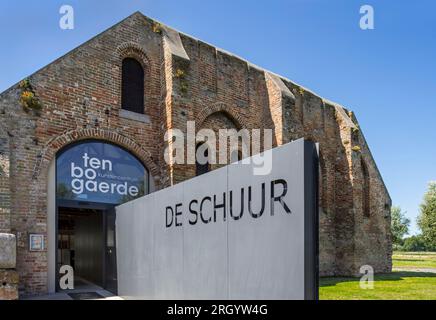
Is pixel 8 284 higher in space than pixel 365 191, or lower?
lower

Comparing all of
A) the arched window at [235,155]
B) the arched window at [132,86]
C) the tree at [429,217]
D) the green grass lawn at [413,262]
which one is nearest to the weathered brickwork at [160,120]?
the arched window at [132,86]

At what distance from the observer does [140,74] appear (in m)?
13.0

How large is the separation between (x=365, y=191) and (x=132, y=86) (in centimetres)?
1339

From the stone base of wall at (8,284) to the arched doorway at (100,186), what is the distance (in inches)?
89.1

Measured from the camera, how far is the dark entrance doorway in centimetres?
1109

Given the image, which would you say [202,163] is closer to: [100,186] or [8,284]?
[100,186]

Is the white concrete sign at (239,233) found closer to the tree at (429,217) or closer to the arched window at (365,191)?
the arched window at (365,191)

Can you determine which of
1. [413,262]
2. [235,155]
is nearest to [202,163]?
[235,155]

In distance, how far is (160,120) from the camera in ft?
42.3

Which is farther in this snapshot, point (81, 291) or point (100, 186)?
point (100, 186)

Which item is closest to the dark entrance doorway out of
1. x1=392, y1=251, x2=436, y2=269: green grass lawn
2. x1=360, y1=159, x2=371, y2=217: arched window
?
x1=360, y1=159, x2=371, y2=217: arched window

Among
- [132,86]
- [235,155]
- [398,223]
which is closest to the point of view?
[132,86]
